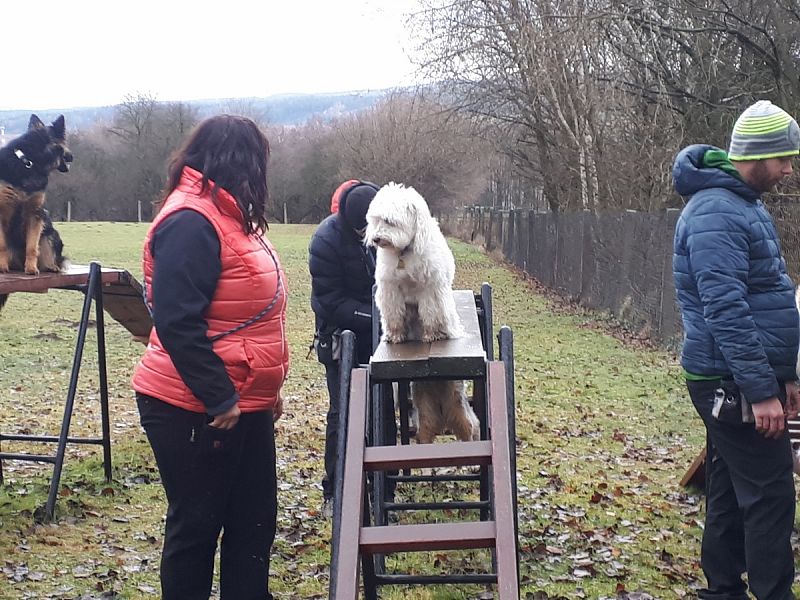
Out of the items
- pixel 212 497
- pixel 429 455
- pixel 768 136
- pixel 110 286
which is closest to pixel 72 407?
pixel 110 286

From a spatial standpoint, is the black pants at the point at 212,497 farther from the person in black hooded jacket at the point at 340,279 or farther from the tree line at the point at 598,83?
the person in black hooded jacket at the point at 340,279

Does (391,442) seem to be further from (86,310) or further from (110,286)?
(110,286)

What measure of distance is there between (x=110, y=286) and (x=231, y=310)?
3.95m

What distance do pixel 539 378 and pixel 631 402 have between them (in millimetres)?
1671

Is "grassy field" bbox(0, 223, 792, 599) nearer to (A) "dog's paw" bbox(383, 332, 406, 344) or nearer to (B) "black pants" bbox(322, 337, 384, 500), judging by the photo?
(B) "black pants" bbox(322, 337, 384, 500)

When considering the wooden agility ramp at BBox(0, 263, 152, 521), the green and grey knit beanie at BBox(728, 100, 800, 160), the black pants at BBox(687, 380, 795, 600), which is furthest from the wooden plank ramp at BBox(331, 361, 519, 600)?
the wooden agility ramp at BBox(0, 263, 152, 521)

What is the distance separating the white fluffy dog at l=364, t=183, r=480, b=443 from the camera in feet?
16.6

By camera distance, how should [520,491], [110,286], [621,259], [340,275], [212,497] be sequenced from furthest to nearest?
[621,259], [110,286], [520,491], [340,275], [212,497]

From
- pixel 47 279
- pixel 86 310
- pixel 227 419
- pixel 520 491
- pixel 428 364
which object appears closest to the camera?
pixel 227 419

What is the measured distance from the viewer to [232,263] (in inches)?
138

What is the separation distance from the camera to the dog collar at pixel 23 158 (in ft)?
20.8

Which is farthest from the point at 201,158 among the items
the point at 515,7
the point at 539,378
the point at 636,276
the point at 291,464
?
the point at 515,7

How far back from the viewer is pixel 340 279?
5.79 m

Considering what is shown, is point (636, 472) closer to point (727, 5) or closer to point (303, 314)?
point (727, 5)
